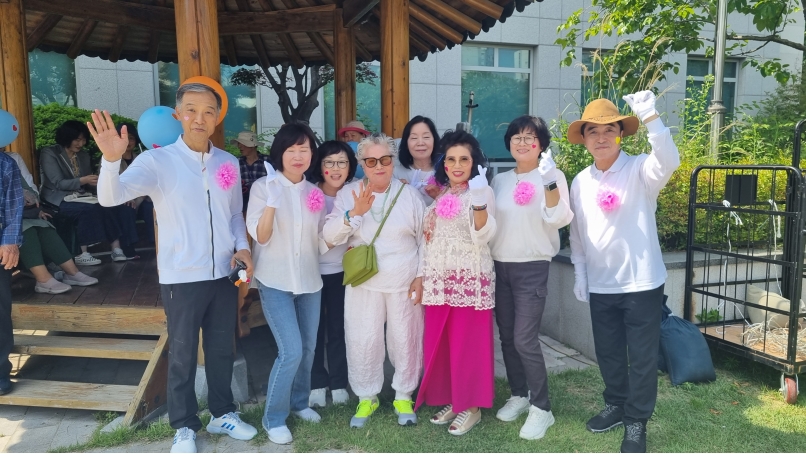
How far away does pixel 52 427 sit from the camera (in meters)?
3.51

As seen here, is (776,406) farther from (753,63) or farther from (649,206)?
(753,63)

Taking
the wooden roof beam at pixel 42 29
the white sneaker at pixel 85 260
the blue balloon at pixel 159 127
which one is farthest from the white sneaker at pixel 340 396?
the wooden roof beam at pixel 42 29

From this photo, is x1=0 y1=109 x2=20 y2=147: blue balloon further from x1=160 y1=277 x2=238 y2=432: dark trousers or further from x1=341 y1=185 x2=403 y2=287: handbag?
x1=341 y1=185 x2=403 y2=287: handbag

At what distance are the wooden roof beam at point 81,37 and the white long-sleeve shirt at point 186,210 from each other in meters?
4.57

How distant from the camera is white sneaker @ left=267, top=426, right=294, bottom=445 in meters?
3.18

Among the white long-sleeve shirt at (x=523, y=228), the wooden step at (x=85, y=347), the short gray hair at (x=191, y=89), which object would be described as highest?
the short gray hair at (x=191, y=89)

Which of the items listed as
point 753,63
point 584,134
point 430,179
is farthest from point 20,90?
point 753,63

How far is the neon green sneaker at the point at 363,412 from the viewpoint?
11.1ft

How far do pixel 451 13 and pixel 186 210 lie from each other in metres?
3.26

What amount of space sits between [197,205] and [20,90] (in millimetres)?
3453

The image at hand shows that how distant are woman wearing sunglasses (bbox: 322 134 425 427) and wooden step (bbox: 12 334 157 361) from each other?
1.50 metres

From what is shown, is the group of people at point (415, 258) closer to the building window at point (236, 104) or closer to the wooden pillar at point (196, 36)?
the wooden pillar at point (196, 36)

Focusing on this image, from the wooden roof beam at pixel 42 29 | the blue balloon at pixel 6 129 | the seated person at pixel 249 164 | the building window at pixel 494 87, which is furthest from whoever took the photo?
the building window at pixel 494 87

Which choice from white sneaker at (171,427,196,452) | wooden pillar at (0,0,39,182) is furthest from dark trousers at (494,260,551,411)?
wooden pillar at (0,0,39,182)
